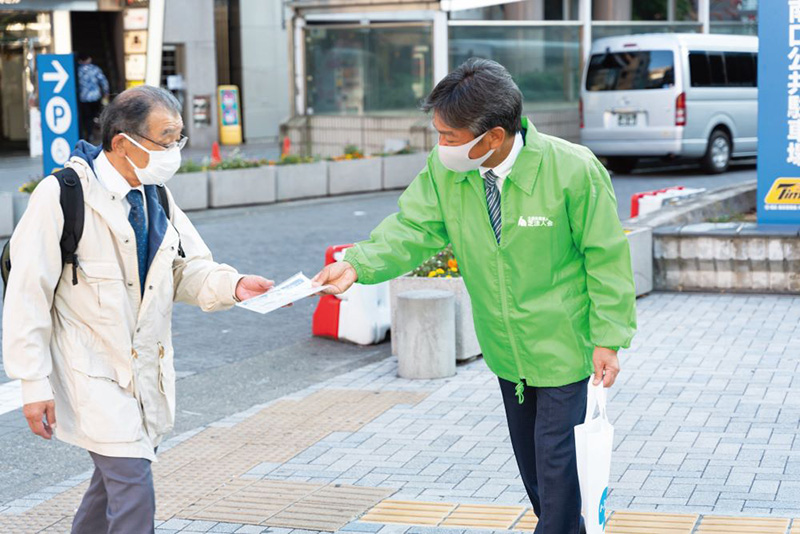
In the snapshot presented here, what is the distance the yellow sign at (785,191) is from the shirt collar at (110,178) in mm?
7518

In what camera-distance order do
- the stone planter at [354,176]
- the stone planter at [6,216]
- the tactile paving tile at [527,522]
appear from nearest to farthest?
the tactile paving tile at [527,522]
the stone planter at [6,216]
the stone planter at [354,176]

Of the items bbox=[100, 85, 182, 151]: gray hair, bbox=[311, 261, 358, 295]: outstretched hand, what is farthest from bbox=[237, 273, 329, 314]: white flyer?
bbox=[100, 85, 182, 151]: gray hair

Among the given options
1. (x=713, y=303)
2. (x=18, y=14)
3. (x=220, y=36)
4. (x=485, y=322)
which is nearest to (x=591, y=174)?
(x=485, y=322)

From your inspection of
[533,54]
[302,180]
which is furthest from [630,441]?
[533,54]

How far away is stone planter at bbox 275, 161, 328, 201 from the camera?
17.3 meters

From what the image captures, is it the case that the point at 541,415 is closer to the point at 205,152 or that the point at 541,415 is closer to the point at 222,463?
the point at 222,463

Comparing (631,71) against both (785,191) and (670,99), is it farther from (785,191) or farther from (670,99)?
(785,191)

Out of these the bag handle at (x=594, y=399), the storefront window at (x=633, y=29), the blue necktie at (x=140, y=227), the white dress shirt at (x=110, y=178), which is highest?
the storefront window at (x=633, y=29)

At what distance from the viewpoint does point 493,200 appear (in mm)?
4016

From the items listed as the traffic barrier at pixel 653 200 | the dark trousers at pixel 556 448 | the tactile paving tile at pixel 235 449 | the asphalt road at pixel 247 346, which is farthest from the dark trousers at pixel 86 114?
the dark trousers at pixel 556 448

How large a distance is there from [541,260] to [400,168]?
14.9 meters

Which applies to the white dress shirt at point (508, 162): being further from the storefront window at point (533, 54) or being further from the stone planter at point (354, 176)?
the storefront window at point (533, 54)

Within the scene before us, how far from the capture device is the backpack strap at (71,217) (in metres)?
3.84

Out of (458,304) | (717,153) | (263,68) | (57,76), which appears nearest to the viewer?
(458,304)
